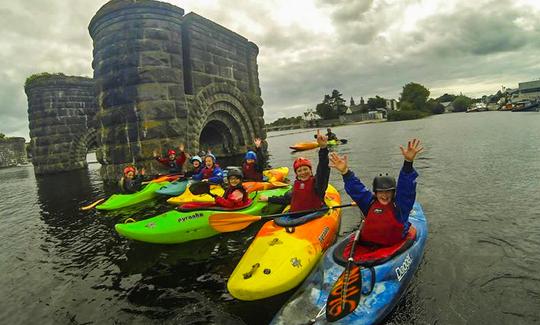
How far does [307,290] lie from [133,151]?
1251cm

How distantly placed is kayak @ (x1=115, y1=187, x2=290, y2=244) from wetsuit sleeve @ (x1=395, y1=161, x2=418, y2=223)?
3.94 metres

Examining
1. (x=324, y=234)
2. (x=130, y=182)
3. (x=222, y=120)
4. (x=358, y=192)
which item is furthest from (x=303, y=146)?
(x=358, y=192)

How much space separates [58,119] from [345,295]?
29.6 m

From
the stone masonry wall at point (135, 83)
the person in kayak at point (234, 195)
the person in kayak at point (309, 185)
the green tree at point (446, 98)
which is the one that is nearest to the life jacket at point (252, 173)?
the person in kayak at point (234, 195)

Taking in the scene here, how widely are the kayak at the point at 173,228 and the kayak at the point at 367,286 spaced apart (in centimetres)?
347

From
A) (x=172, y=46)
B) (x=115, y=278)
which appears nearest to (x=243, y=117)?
(x=172, y=46)

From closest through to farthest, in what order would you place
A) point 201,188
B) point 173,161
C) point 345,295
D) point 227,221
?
point 345,295 < point 227,221 < point 201,188 < point 173,161

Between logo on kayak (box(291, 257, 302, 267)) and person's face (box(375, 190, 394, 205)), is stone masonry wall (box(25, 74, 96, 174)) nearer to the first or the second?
logo on kayak (box(291, 257, 302, 267))

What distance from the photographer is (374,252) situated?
465 cm

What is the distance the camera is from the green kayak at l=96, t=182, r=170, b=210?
1080 centimetres

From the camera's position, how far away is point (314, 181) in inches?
260

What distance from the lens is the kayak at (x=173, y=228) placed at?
22.7ft

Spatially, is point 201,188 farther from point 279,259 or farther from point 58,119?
point 58,119

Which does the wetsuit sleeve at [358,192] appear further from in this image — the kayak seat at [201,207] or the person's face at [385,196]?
the kayak seat at [201,207]
